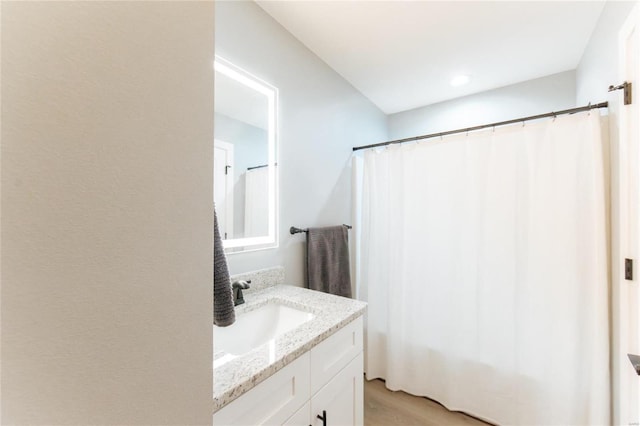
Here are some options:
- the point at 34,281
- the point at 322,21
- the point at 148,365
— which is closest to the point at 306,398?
the point at 148,365

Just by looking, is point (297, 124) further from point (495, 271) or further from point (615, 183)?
point (615, 183)

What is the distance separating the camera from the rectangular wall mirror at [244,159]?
1.27 m

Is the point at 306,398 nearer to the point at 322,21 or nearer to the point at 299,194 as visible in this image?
the point at 299,194

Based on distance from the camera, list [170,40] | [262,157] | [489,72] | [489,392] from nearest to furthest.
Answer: [170,40] → [262,157] → [489,392] → [489,72]

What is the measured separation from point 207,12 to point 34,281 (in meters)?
0.45

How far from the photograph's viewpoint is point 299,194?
1.63 m

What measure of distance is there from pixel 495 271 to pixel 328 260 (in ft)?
3.37

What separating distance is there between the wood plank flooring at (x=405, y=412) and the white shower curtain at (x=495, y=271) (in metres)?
0.06

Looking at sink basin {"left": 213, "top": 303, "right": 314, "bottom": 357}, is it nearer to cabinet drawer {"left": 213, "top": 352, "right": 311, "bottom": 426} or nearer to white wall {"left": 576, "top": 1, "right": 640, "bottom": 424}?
cabinet drawer {"left": 213, "top": 352, "right": 311, "bottom": 426}

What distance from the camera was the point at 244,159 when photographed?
139 cm

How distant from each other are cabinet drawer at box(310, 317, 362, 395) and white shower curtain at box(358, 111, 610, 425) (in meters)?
0.85

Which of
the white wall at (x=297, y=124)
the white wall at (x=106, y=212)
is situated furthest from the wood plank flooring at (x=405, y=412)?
the white wall at (x=106, y=212)

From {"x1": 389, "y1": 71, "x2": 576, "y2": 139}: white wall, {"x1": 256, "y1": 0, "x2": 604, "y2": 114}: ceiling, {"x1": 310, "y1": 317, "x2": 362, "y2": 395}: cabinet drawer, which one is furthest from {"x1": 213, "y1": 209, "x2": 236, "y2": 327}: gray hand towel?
{"x1": 389, "y1": 71, "x2": 576, "y2": 139}: white wall

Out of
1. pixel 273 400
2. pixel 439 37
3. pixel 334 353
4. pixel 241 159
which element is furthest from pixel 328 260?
pixel 439 37
